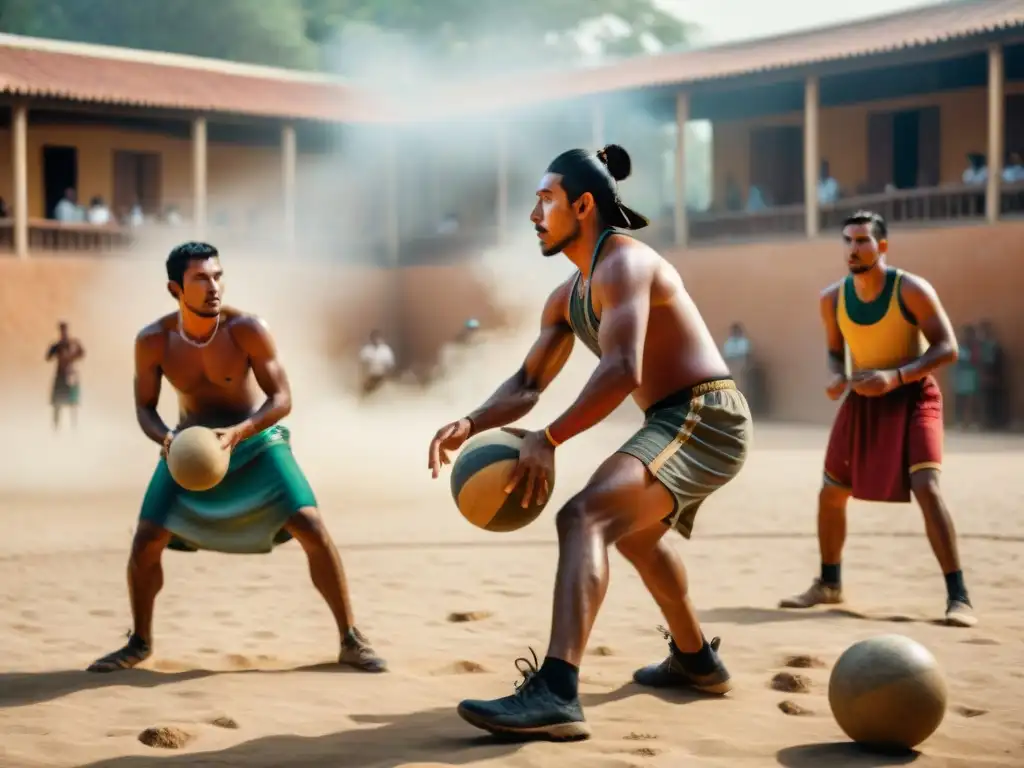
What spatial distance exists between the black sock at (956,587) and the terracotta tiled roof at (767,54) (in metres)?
15.7

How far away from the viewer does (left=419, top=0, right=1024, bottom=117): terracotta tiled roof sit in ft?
72.3

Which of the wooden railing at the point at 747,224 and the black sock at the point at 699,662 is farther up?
the wooden railing at the point at 747,224

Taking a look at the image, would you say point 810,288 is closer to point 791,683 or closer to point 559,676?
point 791,683

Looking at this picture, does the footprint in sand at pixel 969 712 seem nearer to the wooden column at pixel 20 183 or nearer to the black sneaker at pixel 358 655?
the black sneaker at pixel 358 655

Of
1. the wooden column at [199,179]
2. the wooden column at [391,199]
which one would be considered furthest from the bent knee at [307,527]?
the wooden column at [391,199]

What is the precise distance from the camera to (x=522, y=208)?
2941 cm

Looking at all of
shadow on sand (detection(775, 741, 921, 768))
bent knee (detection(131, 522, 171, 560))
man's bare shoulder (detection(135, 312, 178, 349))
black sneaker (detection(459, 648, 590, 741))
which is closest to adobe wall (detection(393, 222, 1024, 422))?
man's bare shoulder (detection(135, 312, 178, 349))

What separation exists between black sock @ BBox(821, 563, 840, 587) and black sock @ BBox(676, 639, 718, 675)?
2099 millimetres

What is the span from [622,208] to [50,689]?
2.76 metres

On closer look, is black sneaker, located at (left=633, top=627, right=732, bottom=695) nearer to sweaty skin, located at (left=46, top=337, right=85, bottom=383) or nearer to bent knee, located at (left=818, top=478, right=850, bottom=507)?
bent knee, located at (left=818, top=478, right=850, bottom=507)

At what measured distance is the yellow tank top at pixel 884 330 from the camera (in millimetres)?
7020

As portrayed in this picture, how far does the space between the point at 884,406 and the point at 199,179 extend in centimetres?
2094

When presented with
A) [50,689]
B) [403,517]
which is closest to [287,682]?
[50,689]

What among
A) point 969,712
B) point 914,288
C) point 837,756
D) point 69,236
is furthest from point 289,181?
point 837,756
